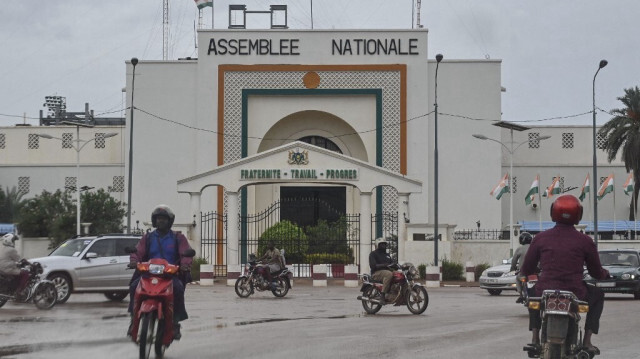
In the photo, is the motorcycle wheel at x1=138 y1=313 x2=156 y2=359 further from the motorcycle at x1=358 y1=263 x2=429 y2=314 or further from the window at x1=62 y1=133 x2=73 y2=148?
the window at x1=62 y1=133 x2=73 y2=148

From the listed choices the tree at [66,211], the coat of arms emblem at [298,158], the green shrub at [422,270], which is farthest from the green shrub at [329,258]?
the tree at [66,211]

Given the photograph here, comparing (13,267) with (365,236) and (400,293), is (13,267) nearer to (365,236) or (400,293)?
(400,293)

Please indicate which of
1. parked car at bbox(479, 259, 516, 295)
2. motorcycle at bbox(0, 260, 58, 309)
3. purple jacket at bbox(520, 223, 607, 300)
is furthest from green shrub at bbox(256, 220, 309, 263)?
purple jacket at bbox(520, 223, 607, 300)

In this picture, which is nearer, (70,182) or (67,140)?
(70,182)

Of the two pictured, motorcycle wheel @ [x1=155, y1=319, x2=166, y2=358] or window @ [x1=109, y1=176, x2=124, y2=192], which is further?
window @ [x1=109, y1=176, x2=124, y2=192]

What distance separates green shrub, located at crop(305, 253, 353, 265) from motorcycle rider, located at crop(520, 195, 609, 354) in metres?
36.4

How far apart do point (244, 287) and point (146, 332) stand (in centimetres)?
1653

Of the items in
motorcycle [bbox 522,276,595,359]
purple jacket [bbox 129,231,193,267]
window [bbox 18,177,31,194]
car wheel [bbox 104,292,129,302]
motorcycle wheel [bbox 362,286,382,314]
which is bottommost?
car wheel [bbox 104,292,129,302]

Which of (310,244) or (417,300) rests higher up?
(310,244)

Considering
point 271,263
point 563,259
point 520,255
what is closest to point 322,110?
point 271,263

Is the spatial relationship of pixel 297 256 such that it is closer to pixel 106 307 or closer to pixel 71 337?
pixel 106 307

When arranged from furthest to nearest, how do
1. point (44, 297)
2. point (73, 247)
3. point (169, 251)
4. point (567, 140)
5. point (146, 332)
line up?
1. point (567, 140)
2. point (73, 247)
3. point (44, 297)
4. point (169, 251)
5. point (146, 332)

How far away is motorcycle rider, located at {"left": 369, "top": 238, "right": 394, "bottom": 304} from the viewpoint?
21094 millimetres

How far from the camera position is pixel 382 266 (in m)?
21.3
